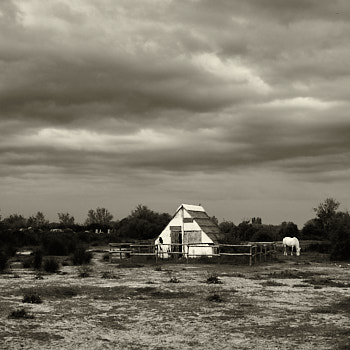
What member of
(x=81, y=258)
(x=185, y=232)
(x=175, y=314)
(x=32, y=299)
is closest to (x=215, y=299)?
(x=175, y=314)

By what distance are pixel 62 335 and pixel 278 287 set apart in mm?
10812

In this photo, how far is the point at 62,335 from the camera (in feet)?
36.8

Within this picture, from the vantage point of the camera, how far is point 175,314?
13914 mm

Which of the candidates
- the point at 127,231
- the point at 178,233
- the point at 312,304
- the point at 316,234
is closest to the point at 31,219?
the point at 127,231

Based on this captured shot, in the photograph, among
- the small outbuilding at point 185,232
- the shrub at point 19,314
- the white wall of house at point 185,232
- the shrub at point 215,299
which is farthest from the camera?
the small outbuilding at point 185,232

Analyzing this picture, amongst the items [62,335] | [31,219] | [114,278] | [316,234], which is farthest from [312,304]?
[31,219]

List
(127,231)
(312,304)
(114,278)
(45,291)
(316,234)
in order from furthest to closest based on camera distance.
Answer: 1. (127,231)
2. (316,234)
3. (114,278)
4. (45,291)
5. (312,304)

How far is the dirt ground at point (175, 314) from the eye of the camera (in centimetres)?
1075

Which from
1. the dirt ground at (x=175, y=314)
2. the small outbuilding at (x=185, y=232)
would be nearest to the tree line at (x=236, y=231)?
the small outbuilding at (x=185, y=232)

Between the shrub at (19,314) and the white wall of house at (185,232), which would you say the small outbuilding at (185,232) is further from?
the shrub at (19,314)

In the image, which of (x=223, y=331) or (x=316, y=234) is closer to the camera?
(x=223, y=331)

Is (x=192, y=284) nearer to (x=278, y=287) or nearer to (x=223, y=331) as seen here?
(x=278, y=287)

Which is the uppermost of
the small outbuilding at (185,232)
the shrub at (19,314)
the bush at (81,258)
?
the small outbuilding at (185,232)

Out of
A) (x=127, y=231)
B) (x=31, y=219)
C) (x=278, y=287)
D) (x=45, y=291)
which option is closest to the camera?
(x=45, y=291)
